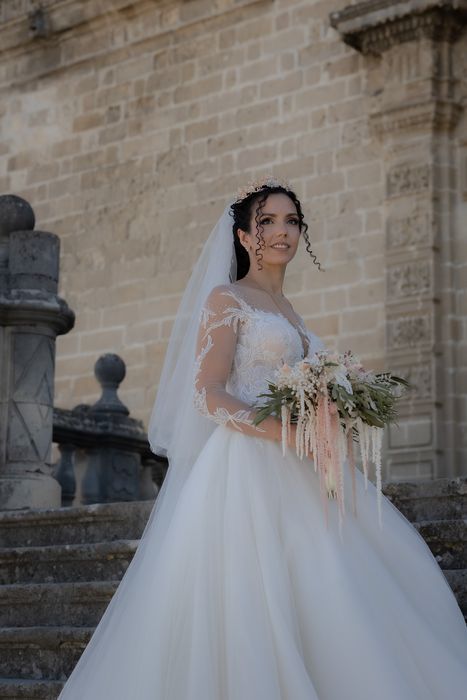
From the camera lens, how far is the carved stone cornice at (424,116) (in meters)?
10.9

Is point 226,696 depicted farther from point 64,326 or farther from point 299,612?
point 64,326

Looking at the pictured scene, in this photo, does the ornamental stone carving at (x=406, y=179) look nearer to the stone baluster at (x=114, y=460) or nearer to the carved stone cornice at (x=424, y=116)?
the carved stone cornice at (x=424, y=116)

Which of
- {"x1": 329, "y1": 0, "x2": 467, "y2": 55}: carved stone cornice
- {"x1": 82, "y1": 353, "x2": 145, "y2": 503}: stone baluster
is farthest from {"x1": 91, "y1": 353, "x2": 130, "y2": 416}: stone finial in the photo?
{"x1": 329, "y1": 0, "x2": 467, "y2": 55}: carved stone cornice

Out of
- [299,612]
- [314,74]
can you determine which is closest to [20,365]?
[299,612]

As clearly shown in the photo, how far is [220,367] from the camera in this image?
4.34 m

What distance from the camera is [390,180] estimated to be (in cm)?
1112

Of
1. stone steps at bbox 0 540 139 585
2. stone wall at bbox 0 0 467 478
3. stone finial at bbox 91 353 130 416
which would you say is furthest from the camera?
stone wall at bbox 0 0 467 478

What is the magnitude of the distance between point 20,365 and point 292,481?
10.7 ft

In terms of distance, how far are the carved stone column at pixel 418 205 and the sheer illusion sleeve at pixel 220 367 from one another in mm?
6382

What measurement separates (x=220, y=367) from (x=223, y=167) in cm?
836

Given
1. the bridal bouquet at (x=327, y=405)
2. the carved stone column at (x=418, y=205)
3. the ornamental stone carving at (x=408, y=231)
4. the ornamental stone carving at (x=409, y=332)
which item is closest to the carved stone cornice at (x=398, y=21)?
the carved stone column at (x=418, y=205)

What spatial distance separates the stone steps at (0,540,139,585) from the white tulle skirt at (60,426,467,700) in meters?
1.25

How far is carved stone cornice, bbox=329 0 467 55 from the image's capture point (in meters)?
10.9

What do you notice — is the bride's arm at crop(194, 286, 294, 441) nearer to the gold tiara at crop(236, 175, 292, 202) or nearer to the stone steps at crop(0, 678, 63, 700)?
the gold tiara at crop(236, 175, 292, 202)
